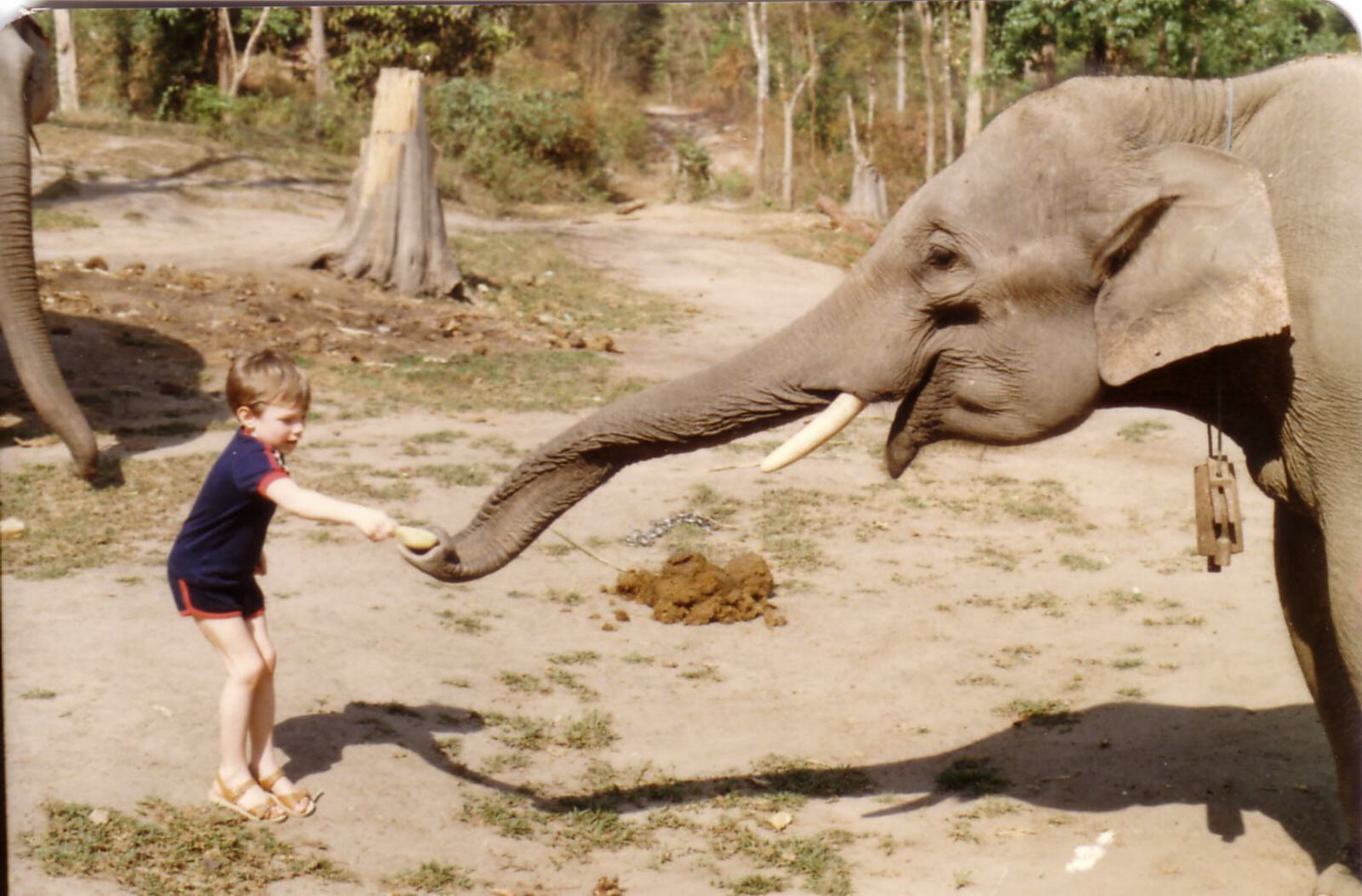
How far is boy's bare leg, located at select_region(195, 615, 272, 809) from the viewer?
417 cm

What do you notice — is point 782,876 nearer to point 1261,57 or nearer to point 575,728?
point 575,728

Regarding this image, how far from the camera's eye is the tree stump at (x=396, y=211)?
511 inches

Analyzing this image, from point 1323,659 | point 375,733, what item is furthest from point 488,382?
point 1323,659

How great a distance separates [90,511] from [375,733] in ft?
9.51

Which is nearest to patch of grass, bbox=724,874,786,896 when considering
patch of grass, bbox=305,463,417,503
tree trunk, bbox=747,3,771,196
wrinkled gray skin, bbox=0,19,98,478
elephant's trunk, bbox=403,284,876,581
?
elephant's trunk, bbox=403,284,876,581

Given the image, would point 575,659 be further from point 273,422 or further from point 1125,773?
point 273,422

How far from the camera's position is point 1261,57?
45.9 ft

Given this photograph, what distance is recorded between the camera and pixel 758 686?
5.73m

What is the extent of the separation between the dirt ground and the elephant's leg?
18 centimetres

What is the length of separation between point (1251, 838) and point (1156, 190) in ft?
6.73

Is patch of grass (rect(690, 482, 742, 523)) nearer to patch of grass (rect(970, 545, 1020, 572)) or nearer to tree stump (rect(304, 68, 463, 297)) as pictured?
patch of grass (rect(970, 545, 1020, 572))

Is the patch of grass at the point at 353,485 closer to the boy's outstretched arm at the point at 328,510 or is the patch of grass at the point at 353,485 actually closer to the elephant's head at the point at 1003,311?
the boy's outstretched arm at the point at 328,510

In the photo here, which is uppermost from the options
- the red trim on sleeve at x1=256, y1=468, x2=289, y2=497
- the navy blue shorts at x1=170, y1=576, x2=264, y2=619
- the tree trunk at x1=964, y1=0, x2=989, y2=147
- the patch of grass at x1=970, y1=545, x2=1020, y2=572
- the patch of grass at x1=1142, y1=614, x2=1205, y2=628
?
the tree trunk at x1=964, y1=0, x2=989, y2=147

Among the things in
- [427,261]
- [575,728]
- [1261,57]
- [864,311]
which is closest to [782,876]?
[575,728]
